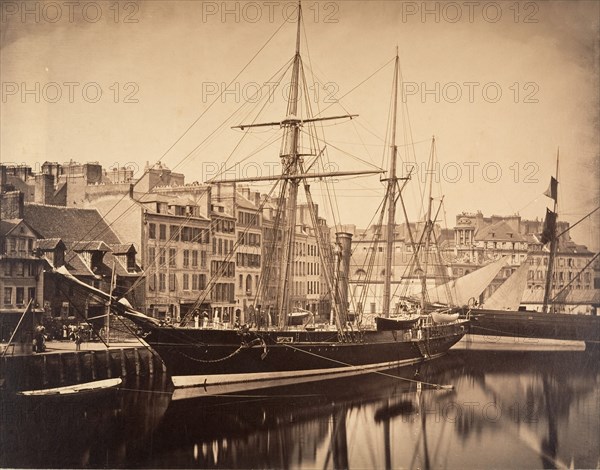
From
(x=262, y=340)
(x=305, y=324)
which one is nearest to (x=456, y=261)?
(x=305, y=324)

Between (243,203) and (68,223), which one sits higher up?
(243,203)

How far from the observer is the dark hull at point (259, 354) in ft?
36.0

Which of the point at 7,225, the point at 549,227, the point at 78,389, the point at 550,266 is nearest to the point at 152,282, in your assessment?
the point at 78,389

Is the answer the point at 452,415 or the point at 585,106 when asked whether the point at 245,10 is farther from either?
the point at 452,415

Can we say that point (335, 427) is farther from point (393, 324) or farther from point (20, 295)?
point (20, 295)

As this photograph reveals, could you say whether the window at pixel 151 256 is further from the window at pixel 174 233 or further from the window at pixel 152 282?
the window at pixel 174 233

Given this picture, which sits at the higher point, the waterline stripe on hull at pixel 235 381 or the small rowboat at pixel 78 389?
the small rowboat at pixel 78 389

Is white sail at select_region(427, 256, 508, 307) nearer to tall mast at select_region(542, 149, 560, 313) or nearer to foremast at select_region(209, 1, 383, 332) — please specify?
tall mast at select_region(542, 149, 560, 313)

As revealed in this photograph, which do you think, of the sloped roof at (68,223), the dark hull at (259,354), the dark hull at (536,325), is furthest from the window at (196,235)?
the dark hull at (536,325)

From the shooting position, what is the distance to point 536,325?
11391mm

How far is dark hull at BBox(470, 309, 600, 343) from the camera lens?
33.1 feet

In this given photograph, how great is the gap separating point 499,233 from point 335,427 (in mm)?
3924

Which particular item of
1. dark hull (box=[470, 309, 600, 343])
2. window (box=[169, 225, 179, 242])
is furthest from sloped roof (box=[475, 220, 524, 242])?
window (box=[169, 225, 179, 242])

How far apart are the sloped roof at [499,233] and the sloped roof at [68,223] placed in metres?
5.50
